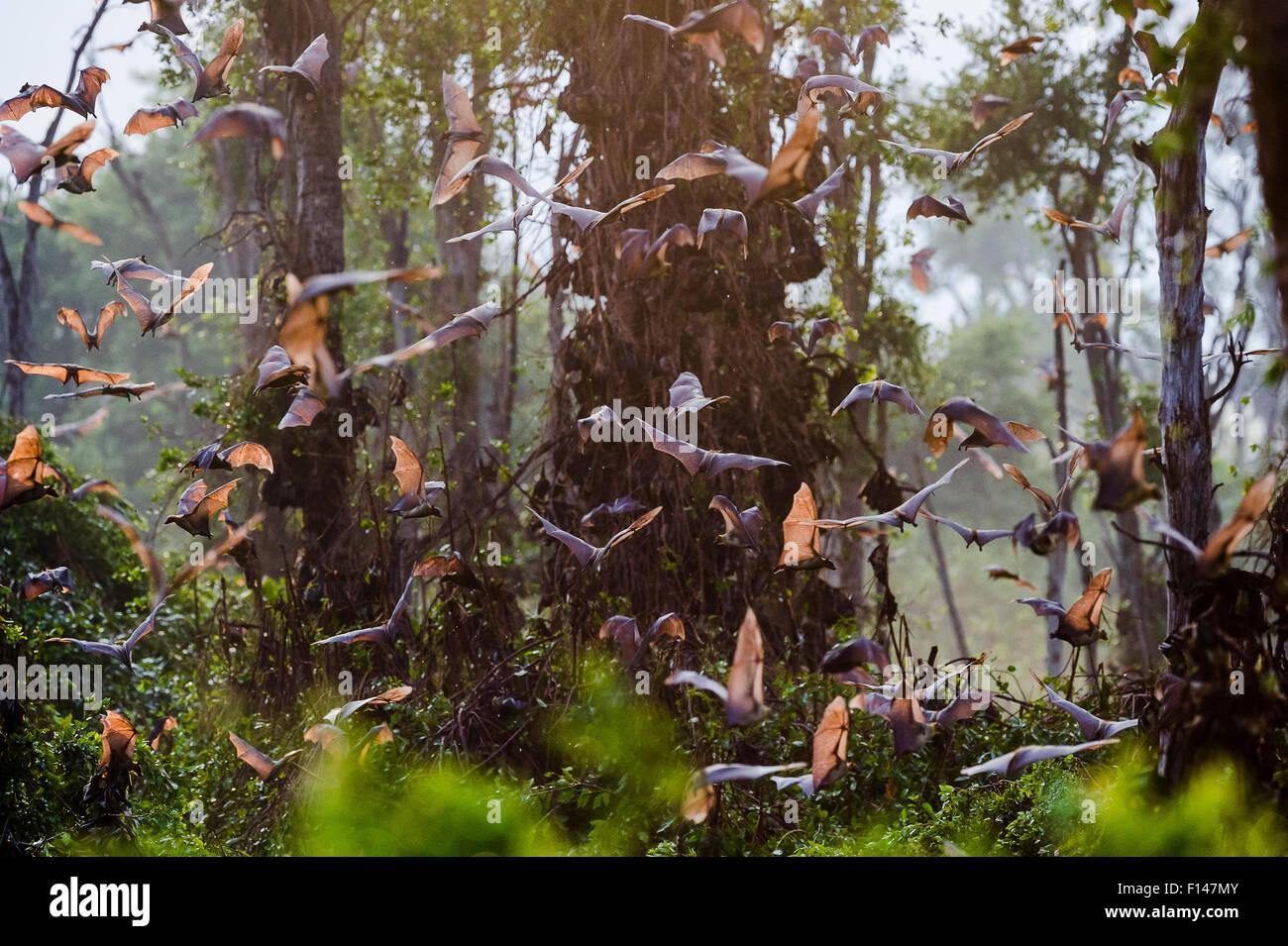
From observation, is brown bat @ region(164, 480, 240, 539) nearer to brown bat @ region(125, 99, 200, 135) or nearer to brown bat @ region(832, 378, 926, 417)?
brown bat @ region(125, 99, 200, 135)

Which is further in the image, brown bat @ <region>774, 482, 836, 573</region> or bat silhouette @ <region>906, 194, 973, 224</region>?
bat silhouette @ <region>906, 194, 973, 224</region>

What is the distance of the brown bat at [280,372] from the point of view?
3703 millimetres

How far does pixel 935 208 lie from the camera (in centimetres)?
441

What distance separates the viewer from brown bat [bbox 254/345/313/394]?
3703mm

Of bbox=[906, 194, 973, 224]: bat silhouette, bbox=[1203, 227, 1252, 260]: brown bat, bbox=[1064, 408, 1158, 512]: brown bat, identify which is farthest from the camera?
bbox=[906, 194, 973, 224]: bat silhouette

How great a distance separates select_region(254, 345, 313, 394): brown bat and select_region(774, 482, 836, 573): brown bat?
1727 mm

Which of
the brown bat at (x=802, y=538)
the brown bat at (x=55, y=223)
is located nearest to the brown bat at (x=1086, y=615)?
the brown bat at (x=802, y=538)

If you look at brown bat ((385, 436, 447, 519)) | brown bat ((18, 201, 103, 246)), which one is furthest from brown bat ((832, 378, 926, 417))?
brown bat ((18, 201, 103, 246))

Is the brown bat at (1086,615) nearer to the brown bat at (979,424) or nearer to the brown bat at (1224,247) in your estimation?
the brown bat at (979,424)

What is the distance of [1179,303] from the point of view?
3602 millimetres

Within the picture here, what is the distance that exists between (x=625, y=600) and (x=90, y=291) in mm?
25201

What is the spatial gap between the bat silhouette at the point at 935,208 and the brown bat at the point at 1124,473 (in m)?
2.18

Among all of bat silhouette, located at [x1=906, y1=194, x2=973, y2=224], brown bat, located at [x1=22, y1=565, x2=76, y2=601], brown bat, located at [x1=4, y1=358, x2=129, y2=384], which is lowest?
brown bat, located at [x1=22, y1=565, x2=76, y2=601]
